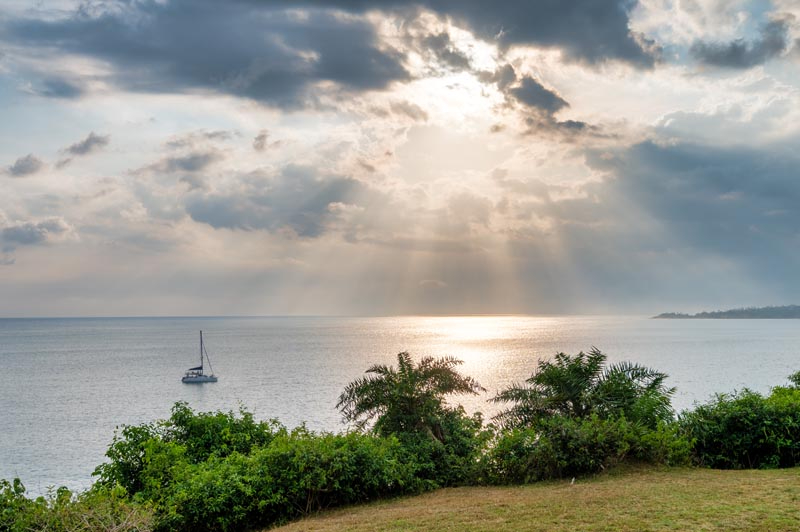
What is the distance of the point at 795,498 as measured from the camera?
8.05 meters

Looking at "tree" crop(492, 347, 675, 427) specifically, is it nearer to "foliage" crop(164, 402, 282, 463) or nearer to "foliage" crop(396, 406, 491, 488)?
"foliage" crop(396, 406, 491, 488)

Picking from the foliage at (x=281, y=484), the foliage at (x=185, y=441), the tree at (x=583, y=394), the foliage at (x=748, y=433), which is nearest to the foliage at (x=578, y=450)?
the foliage at (x=748, y=433)

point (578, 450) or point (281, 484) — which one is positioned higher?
point (578, 450)

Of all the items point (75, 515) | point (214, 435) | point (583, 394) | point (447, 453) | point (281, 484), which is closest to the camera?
point (75, 515)

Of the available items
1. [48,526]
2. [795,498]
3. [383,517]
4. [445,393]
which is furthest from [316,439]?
[795,498]

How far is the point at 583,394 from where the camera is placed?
43.8ft

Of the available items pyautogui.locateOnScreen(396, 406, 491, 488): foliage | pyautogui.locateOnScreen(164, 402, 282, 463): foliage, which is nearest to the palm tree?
pyautogui.locateOnScreen(396, 406, 491, 488): foliage

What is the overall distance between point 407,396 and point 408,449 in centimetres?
134

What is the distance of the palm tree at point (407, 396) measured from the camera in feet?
43.2

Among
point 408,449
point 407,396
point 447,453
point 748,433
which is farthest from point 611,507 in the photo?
point 407,396

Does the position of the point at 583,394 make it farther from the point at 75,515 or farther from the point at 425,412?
the point at 75,515

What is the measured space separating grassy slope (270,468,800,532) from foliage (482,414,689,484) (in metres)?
0.46

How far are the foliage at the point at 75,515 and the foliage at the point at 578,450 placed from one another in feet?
21.2

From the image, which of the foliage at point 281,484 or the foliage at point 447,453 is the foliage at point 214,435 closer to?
the foliage at point 281,484
